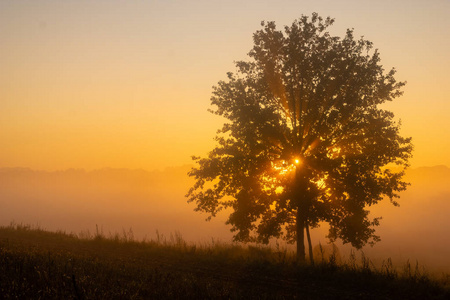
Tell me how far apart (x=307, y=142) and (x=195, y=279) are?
12.4 m

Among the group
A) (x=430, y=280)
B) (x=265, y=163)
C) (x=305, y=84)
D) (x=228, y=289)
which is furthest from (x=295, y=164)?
(x=228, y=289)

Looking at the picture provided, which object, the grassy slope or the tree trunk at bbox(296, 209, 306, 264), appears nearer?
the grassy slope

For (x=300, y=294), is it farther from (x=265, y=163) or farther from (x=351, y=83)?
(x=351, y=83)

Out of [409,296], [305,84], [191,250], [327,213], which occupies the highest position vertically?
[305,84]

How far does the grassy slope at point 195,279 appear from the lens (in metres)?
8.60

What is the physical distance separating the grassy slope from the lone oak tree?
4012mm

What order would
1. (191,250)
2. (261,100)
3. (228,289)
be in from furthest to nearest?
(261,100) < (191,250) < (228,289)

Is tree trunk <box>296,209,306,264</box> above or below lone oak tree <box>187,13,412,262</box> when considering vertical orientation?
below

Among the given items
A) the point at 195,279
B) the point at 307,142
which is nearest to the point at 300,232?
the point at 307,142

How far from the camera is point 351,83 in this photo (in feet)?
67.4

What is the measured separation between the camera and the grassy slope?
339 inches

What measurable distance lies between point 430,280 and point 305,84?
12.7m

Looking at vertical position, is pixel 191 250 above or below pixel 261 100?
below

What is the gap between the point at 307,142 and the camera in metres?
21.3
